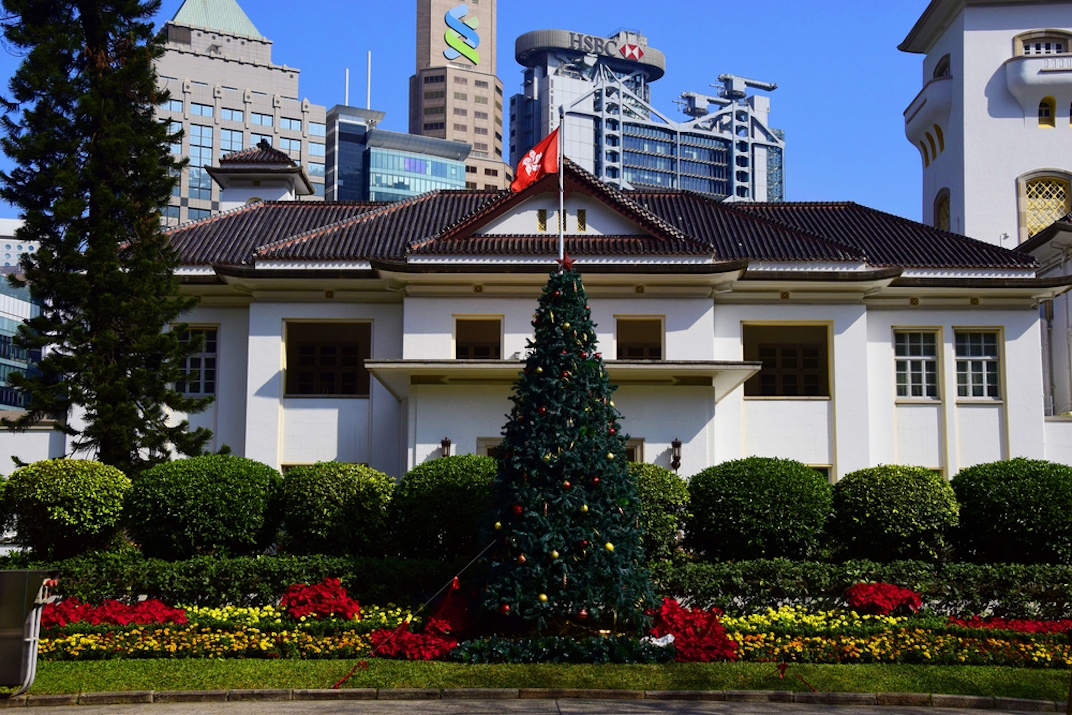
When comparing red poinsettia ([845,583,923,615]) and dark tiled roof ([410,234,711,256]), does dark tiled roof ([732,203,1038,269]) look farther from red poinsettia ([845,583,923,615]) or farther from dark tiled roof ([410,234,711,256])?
red poinsettia ([845,583,923,615])

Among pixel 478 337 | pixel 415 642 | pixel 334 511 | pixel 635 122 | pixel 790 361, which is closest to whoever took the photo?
pixel 415 642

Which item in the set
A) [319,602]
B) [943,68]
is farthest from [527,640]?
[943,68]

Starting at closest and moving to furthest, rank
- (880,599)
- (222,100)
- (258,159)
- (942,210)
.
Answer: (880,599)
(258,159)
(942,210)
(222,100)

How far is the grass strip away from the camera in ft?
41.8

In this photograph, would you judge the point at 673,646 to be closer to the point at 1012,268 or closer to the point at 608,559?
the point at 608,559

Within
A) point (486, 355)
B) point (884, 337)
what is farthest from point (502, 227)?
point (884, 337)

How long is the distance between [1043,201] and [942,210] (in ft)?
14.1

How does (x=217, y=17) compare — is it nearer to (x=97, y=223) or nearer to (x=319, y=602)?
(x=97, y=223)

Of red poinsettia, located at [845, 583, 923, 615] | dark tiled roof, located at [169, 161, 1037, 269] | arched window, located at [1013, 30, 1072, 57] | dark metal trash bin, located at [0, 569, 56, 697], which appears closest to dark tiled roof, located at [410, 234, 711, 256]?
dark tiled roof, located at [169, 161, 1037, 269]

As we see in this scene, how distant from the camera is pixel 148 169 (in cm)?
2403

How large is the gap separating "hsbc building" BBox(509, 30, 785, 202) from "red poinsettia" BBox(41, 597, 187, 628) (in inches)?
5126

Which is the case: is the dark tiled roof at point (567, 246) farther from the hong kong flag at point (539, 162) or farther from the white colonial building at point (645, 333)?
the hong kong flag at point (539, 162)

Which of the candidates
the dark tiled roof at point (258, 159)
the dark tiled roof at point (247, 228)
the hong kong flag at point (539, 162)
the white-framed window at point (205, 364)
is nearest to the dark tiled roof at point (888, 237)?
the hong kong flag at point (539, 162)

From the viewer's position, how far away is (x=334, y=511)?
1825 cm
